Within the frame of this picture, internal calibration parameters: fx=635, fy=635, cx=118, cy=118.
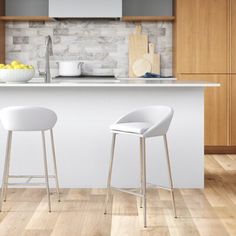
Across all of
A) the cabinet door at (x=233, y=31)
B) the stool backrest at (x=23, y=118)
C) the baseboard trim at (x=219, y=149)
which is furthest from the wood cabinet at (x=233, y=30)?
the stool backrest at (x=23, y=118)

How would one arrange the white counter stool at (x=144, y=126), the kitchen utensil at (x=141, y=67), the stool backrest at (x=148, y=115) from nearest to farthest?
the white counter stool at (x=144, y=126), the stool backrest at (x=148, y=115), the kitchen utensil at (x=141, y=67)

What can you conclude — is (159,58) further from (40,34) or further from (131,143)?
(131,143)

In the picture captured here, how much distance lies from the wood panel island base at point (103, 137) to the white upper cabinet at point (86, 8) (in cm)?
231

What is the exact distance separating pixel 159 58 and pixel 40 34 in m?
1.58

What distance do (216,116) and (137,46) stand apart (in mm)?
1376

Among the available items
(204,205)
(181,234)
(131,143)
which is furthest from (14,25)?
(181,234)

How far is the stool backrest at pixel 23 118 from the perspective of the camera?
4688 millimetres

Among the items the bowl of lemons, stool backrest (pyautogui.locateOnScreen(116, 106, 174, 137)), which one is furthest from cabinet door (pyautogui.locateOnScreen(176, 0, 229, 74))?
stool backrest (pyautogui.locateOnScreen(116, 106, 174, 137))

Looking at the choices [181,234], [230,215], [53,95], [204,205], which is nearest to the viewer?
[181,234]

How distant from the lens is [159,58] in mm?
8195

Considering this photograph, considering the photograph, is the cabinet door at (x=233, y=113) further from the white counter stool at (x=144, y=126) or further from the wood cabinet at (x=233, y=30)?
the white counter stool at (x=144, y=126)

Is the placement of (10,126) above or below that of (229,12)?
below

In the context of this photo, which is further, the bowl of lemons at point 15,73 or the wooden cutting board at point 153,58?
the wooden cutting board at point 153,58

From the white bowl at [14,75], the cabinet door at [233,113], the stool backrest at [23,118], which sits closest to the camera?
the stool backrest at [23,118]
